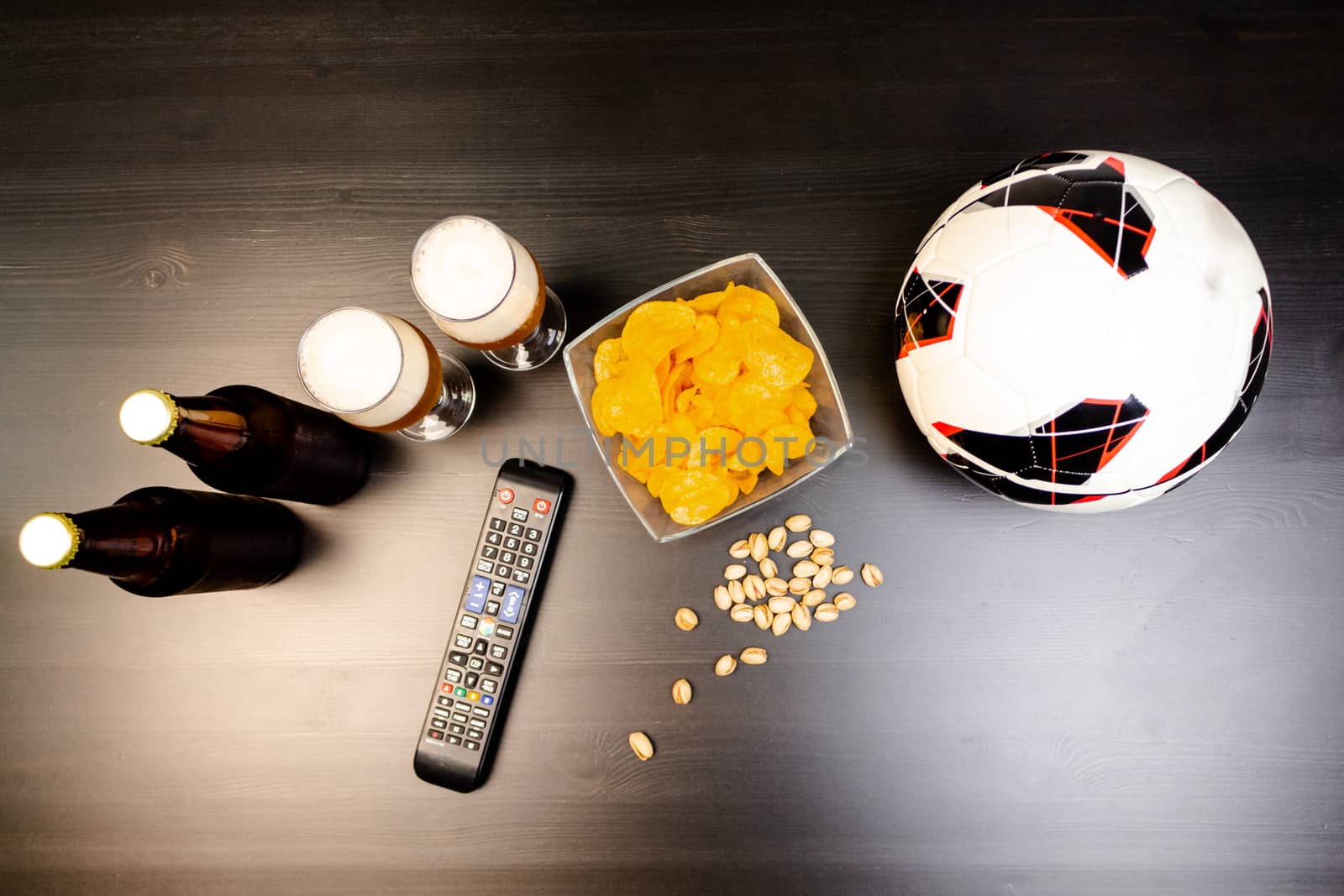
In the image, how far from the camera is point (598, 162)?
82 centimetres

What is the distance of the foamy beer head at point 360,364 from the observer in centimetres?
65

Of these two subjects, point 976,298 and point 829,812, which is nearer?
point 976,298

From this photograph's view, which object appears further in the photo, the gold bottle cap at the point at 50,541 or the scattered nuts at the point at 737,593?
the scattered nuts at the point at 737,593

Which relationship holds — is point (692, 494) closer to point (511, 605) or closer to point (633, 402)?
point (633, 402)

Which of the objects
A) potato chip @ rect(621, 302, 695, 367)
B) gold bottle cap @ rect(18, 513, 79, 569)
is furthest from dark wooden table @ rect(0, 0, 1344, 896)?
gold bottle cap @ rect(18, 513, 79, 569)

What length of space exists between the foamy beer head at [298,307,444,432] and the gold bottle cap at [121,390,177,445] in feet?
0.41

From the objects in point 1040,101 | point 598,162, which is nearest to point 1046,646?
point 1040,101

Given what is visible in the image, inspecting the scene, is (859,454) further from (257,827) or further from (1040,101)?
(257,827)

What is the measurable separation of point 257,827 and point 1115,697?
3.09 ft

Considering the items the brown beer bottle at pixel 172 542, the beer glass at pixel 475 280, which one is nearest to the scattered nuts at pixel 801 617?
the beer glass at pixel 475 280

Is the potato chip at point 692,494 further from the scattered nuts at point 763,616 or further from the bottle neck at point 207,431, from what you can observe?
the bottle neck at point 207,431

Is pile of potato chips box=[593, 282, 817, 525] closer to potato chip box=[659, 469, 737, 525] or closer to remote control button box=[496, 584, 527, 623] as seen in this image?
potato chip box=[659, 469, 737, 525]

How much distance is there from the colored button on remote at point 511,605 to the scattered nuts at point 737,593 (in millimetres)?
226

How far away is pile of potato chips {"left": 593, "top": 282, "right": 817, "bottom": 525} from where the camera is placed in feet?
2.25
